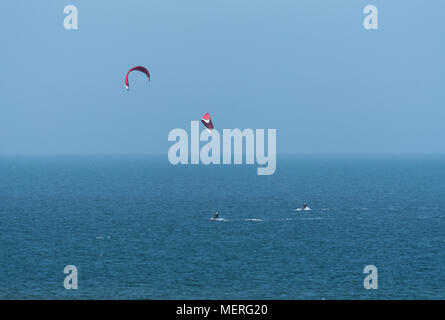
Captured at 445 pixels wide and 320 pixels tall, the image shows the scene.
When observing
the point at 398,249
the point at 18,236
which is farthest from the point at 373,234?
the point at 18,236

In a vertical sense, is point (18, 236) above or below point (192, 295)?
above

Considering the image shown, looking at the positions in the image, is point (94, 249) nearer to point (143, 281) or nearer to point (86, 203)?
point (143, 281)

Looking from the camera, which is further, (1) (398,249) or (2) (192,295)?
(1) (398,249)
